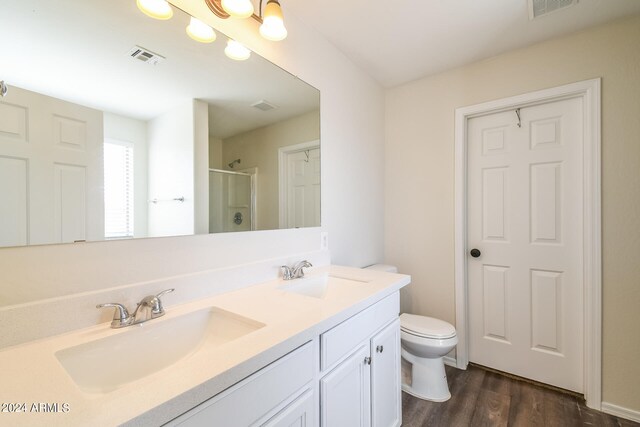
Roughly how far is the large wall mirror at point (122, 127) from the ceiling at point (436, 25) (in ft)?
2.01

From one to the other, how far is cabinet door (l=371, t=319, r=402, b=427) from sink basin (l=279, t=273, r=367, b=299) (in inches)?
11.5

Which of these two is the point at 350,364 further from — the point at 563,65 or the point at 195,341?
the point at 563,65

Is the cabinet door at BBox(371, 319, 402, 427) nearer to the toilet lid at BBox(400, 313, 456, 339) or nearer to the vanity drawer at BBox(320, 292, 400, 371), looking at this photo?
the vanity drawer at BBox(320, 292, 400, 371)

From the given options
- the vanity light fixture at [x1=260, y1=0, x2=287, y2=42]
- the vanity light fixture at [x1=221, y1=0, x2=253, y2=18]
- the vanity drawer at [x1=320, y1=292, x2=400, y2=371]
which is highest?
the vanity light fixture at [x1=260, y1=0, x2=287, y2=42]

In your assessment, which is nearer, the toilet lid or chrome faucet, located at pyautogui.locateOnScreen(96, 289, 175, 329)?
chrome faucet, located at pyautogui.locateOnScreen(96, 289, 175, 329)

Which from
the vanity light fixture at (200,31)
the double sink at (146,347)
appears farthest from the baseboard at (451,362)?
the vanity light fixture at (200,31)

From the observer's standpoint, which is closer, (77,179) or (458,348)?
(77,179)

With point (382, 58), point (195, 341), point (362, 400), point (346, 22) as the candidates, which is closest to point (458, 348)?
point (362, 400)

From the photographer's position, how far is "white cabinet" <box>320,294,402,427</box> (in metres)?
0.95

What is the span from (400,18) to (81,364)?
214 centimetres

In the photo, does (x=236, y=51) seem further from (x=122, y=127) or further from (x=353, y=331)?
(x=353, y=331)

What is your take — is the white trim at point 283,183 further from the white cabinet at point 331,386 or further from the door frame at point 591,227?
the door frame at point 591,227

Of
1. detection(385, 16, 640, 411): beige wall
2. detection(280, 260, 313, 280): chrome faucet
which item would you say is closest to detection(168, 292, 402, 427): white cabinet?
detection(280, 260, 313, 280): chrome faucet

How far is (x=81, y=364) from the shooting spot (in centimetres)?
72
